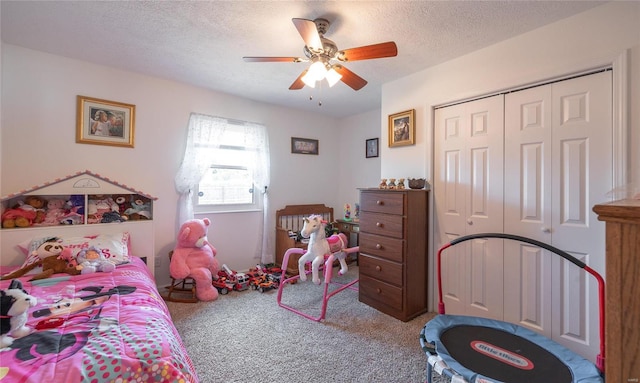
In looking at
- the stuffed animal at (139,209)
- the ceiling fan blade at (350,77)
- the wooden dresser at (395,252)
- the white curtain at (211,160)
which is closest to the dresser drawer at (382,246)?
the wooden dresser at (395,252)

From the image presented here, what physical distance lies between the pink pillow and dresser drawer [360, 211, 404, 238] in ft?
7.31

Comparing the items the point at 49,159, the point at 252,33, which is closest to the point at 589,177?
the point at 252,33

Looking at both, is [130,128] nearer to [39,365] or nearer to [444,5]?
[39,365]

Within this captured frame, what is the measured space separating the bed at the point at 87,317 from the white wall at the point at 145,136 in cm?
35

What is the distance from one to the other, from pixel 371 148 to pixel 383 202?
73.6 inches

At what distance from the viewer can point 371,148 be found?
426cm

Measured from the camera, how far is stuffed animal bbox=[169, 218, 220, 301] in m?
2.80

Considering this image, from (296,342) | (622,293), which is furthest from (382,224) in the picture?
(622,293)

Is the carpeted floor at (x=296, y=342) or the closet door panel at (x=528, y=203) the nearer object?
the carpeted floor at (x=296, y=342)

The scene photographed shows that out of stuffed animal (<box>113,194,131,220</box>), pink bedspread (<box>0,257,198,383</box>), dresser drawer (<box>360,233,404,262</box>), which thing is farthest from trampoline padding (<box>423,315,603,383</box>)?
stuffed animal (<box>113,194,131,220</box>)

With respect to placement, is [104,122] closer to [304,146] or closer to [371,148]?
[304,146]

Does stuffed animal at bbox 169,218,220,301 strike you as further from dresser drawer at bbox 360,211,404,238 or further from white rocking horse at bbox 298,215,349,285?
dresser drawer at bbox 360,211,404,238

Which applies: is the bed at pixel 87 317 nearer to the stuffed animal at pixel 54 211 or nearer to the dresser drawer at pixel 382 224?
the stuffed animal at pixel 54 211

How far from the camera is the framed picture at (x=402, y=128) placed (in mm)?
2793
